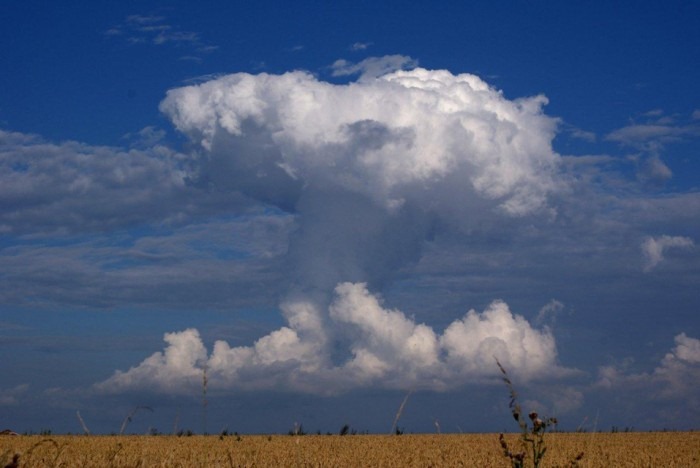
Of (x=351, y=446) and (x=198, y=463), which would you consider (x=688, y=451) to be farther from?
(x=198, y=463)

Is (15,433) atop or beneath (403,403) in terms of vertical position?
atop

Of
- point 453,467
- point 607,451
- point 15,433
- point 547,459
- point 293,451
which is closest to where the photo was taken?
point 453,467

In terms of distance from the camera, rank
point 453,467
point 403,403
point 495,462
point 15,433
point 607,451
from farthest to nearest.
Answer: point 15,433 < point 607,451 < point 495,462 < point 453,467 < point 403,403

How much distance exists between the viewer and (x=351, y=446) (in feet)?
79.9

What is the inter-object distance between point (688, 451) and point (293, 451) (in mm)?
12170

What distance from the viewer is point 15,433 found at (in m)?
31.5

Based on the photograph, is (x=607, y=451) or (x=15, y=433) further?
(x=15, y=433)

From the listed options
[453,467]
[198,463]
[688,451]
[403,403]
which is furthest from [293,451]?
[403,403]

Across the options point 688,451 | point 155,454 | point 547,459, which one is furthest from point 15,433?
point 688,451

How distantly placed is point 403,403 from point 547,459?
44.6ft

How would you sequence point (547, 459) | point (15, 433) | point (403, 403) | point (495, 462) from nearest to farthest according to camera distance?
point (403, 403)
point (495, 462)
point (547, 459)
point (15, 433)

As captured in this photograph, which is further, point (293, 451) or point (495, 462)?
point (293, 451)

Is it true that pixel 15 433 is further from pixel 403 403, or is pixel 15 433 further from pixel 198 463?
pixel 403 403

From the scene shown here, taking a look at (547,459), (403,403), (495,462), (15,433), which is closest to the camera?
(403,403)
